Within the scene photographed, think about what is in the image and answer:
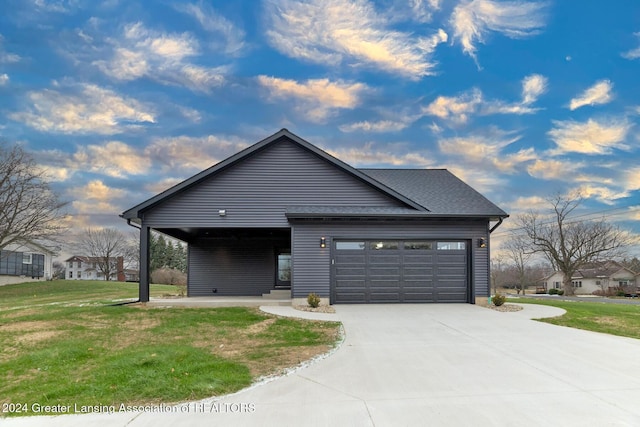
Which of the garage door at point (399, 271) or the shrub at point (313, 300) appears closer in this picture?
the shrub at point (313, 300)

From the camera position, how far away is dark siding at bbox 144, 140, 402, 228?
1345 cm

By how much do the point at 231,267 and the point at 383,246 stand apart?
7.00m

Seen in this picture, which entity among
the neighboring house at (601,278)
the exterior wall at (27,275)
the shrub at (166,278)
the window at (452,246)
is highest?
the window at (452,246)

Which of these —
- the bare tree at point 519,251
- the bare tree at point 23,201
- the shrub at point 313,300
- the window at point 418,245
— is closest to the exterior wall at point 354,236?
the window at point 418,245

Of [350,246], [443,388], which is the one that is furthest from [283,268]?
[443,388]

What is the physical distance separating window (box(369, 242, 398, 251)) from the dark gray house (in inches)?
1.4

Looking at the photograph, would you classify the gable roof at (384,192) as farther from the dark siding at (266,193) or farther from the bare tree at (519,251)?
the bare tree at (519,251)

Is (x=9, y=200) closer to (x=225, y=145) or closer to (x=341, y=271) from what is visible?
(x=225, y=145)

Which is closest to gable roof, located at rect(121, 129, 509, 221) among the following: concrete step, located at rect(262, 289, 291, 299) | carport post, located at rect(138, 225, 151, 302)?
carport post, located at rect(138, 225, 151, 302)

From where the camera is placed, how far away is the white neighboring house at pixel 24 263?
32938mm

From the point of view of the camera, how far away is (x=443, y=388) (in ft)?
15.6

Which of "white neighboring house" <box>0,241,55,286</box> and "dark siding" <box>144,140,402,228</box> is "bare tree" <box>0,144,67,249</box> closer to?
"white neighboring house" <box>0,241,55,286</box>

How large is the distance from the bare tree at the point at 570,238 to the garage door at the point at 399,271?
30511 millimetres

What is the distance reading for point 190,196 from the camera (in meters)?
13.5
